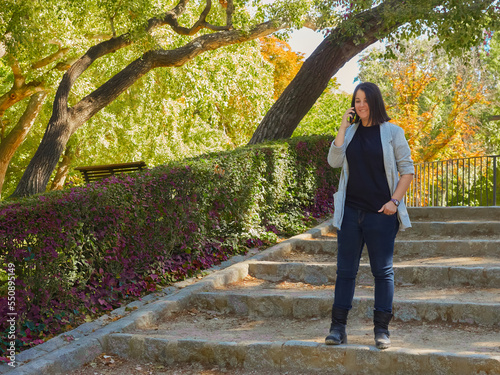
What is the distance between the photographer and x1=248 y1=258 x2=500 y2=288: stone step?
20.4 feet

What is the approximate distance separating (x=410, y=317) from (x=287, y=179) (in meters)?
4.97

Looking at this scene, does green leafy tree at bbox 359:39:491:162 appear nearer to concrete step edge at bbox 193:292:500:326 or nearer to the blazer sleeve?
concrete step edge at bbox 193:292:500:326

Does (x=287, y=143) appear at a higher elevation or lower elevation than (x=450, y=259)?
higher

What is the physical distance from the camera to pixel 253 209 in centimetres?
873

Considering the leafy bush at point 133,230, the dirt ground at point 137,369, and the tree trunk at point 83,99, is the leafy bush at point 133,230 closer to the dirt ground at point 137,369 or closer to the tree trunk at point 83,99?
the dirt ground at point 137,369

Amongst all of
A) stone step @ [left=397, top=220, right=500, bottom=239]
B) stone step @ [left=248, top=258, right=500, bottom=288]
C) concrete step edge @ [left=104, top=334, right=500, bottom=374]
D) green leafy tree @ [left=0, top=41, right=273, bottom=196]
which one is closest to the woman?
concrete step edge @ [left=104, top=334, right=500, bottom=374]

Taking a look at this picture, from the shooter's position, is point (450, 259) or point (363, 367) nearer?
point (363, 367)

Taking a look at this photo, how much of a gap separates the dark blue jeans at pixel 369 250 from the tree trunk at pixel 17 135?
49.5 feet

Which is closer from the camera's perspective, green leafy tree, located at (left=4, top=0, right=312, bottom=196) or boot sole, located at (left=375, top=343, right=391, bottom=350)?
boot sole, located at (left=375, top=343, right=391, bottom=350)

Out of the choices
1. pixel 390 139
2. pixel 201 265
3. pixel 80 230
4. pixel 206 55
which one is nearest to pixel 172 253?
pixel 201 265

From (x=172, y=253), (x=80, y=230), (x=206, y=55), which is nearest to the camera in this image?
(x=80, y=230)

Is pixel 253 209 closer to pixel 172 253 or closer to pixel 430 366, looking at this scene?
pixel 172 253

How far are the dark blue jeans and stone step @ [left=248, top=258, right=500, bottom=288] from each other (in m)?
2.36

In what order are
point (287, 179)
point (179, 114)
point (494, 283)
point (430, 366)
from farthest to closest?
point (179, 114), point (287, 179), point (494, 283), point (430, 366)
